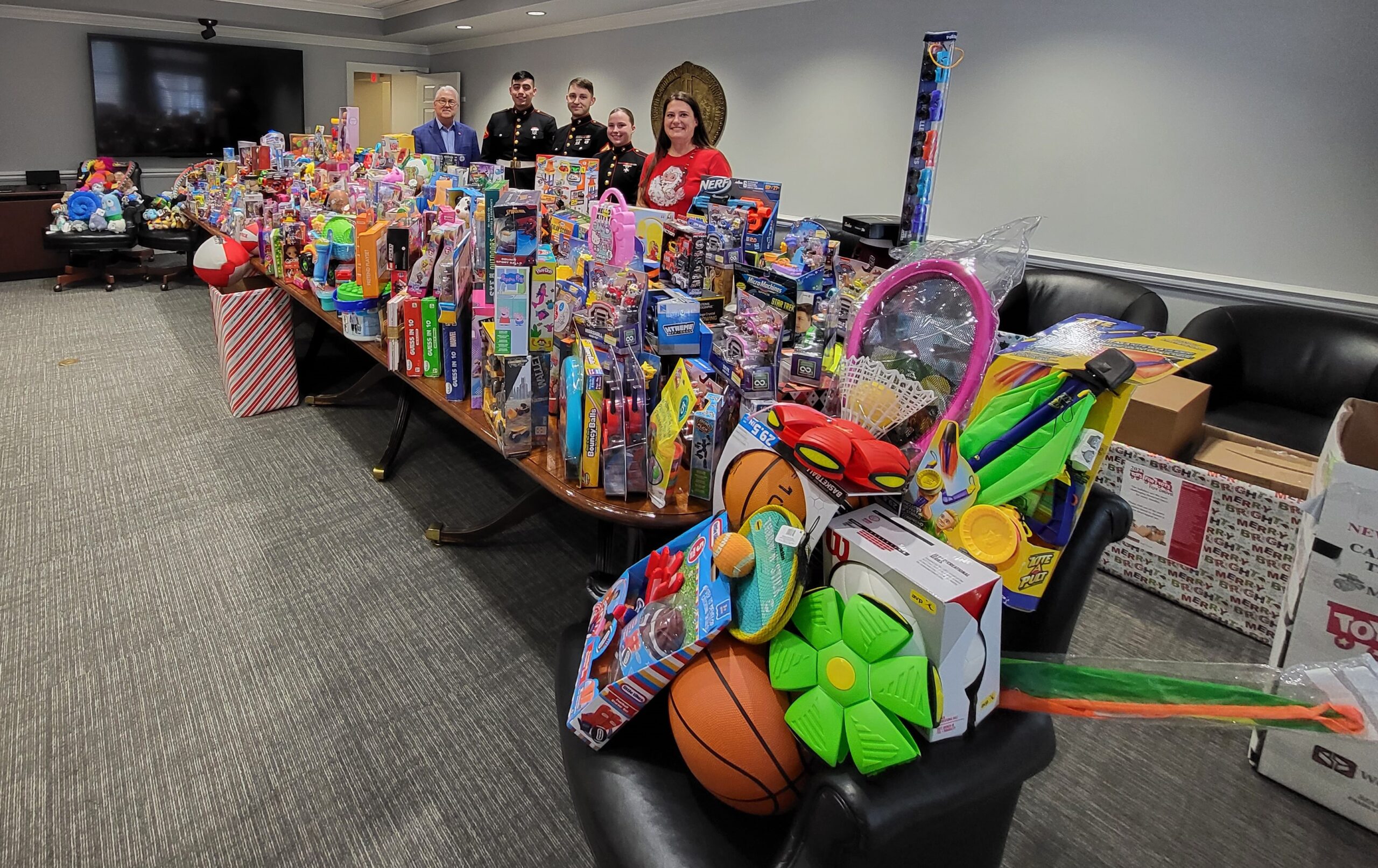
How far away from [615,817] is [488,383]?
4.19 feet

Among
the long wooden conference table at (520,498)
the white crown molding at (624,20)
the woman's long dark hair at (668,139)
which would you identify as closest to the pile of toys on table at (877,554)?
the long wooden conference table at (520,498)

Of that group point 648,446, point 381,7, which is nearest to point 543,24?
point 381,7

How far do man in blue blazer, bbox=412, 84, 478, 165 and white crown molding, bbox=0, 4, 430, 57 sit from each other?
5.26m

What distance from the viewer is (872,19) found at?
5.08 m

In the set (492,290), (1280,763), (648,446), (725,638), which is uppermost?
(492,290)

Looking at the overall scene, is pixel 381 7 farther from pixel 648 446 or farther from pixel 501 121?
pixel 648 446

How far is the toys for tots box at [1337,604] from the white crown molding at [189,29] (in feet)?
35.4

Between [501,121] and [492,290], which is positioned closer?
[492,290]

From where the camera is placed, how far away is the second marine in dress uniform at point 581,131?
5.23 meters

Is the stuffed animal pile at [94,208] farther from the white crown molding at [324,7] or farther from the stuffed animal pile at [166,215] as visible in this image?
the white crown molding at [324,7]

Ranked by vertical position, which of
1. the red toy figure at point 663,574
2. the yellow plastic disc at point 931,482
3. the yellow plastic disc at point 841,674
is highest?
the yellow plastic disc at point 931,482

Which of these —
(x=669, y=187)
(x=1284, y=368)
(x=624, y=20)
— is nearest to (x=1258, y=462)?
(x=1284, y=368)

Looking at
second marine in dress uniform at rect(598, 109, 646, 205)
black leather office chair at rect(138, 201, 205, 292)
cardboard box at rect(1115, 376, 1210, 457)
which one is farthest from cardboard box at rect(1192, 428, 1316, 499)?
black leather office chair at rect(138, 201, 205, 292)

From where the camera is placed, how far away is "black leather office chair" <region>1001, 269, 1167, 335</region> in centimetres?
344
